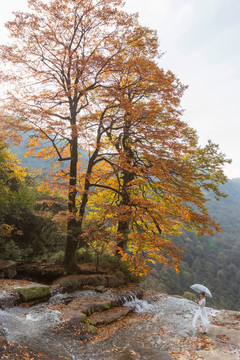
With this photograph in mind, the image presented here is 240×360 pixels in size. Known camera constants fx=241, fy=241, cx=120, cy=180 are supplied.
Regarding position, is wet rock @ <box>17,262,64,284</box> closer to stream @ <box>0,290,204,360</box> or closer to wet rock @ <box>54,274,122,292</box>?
wet rock @ <box>54,274,122,292</box>

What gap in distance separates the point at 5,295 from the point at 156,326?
516cm

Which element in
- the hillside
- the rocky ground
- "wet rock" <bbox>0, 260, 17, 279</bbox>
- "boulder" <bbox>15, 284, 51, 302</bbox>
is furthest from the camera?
the hillside

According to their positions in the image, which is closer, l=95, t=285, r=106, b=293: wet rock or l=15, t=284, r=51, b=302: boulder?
l=15, t=284, r=51, b=302: boulder

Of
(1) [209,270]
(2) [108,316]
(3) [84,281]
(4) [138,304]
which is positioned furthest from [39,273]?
(1) [209,270]

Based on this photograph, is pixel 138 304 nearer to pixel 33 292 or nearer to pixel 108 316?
pixel 108 316

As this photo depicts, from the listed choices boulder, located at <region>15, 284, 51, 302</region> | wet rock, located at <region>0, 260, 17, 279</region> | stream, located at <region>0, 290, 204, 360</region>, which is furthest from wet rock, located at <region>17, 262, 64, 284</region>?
boulder, located at <region>15, 284, 51, 302</region>

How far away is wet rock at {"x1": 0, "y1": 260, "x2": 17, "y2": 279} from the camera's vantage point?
33.3 feet

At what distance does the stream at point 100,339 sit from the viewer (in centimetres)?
582

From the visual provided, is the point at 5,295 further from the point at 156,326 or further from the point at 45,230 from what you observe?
the point at 45,230

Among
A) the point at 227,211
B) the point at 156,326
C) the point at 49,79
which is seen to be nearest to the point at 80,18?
the point at 49,79

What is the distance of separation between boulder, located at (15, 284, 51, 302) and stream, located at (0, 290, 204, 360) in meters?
0.32

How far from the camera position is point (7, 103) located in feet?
33.0

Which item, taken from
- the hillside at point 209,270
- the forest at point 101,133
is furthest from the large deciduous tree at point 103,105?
the hillside at point 209,270

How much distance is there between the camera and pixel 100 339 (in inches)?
272
